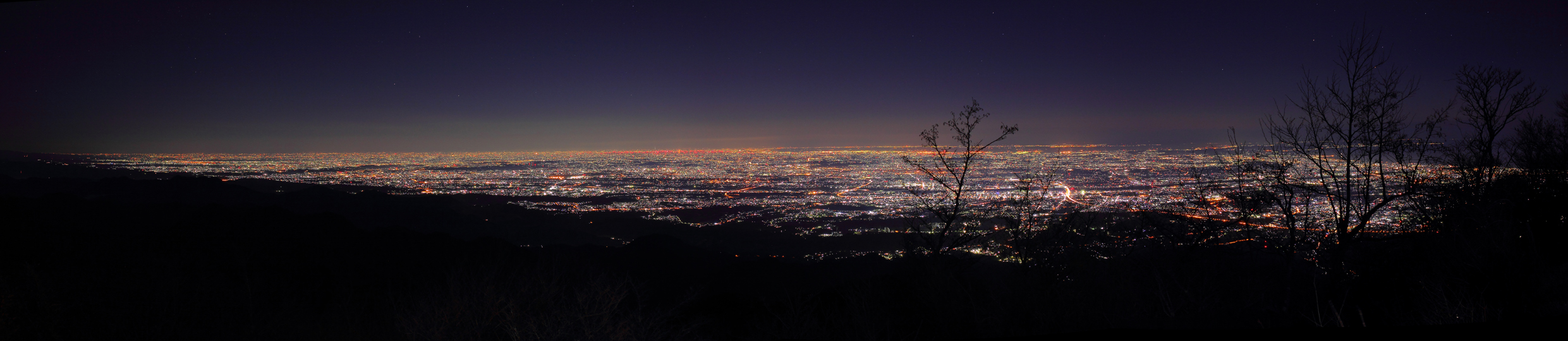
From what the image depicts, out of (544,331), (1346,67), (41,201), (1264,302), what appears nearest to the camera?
(1346,67)

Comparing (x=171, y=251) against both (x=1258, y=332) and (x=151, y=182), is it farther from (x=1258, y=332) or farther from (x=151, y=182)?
(x=1258, y=332)

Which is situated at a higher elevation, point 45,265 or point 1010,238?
point 1010,238

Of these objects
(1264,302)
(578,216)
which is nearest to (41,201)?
(578,216)

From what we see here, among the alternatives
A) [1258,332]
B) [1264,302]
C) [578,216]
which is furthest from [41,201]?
[1264,302]

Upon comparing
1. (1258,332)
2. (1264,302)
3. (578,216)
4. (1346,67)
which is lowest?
(578,216)

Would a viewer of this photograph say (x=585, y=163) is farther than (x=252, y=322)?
Yes

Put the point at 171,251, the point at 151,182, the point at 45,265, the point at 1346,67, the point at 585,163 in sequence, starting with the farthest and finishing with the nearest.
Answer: the point at 585,163
the point at 151,182
the point at 171,251
the point at 45,265
the point at 1346,67
